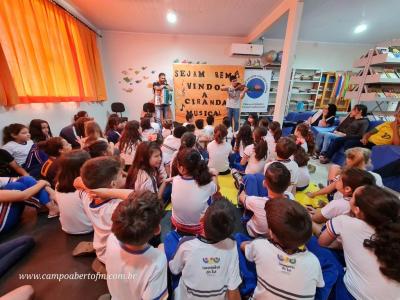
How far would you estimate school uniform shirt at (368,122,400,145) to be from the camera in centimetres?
263

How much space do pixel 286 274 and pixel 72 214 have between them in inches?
56.3

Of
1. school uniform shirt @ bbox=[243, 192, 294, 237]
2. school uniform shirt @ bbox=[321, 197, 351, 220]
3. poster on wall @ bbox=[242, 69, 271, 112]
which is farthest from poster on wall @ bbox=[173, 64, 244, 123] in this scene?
school uniform shirt @ bbox=[321, 197, 351, 220]

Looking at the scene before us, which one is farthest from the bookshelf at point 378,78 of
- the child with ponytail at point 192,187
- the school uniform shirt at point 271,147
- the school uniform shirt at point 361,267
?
the child with ponytail at point 192,187

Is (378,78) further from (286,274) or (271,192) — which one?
(286,274)

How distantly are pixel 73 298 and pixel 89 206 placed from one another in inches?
21.5

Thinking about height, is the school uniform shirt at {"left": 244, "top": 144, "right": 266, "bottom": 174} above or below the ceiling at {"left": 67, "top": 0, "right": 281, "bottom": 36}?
below

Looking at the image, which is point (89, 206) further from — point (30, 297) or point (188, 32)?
point (188, 32)

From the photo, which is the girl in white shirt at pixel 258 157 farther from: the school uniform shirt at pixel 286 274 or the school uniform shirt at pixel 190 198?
the school uniform shirt at pixel 286 274

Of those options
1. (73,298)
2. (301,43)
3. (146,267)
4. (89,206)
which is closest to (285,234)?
(146,267)

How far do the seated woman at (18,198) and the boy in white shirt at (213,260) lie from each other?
1383mm

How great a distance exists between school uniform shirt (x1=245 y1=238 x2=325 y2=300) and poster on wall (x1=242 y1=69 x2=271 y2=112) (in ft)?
17.0

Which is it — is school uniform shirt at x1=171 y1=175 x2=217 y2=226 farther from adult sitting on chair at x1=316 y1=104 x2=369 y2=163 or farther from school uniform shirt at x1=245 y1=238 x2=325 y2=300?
adult sitting on chair at x1=316 y1=104 x2=369 y2=163

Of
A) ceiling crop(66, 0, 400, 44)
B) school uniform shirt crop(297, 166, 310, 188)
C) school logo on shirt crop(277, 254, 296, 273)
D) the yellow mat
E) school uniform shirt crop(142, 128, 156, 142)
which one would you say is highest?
ceiling crop(66, 0, 400, 44)

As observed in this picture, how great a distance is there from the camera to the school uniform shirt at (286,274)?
753mm
